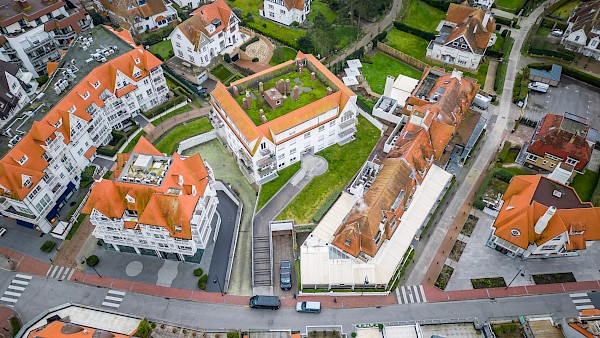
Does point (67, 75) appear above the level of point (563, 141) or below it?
above

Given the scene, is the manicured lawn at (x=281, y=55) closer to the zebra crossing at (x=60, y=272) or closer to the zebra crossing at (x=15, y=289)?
the zebra crossing at (x=60, y=272)

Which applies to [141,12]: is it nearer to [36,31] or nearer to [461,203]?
[36,31]

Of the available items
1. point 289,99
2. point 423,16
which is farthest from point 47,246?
point 423,16

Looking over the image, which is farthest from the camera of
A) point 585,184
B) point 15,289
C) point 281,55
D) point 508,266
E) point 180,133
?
point 281,55

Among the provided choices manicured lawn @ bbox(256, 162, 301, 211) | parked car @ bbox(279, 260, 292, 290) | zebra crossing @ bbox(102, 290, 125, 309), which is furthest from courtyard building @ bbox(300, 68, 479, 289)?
zebra crossing @ bbox(102, 290, 125, 309)

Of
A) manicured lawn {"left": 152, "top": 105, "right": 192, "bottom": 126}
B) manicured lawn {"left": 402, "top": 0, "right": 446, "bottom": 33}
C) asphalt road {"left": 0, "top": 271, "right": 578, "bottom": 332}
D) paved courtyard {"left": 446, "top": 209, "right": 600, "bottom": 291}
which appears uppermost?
manicured lawn {"left": 402, "top": 0, "right": 446, "bottom": 33}

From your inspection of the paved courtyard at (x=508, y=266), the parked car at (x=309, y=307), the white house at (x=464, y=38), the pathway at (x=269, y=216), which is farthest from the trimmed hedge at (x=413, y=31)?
the parked car at (x=309, y=307)

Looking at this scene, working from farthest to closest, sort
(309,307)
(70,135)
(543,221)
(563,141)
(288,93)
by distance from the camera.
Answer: (288,93) → (563,141) → (70,135) → (543,221) → (309,307)

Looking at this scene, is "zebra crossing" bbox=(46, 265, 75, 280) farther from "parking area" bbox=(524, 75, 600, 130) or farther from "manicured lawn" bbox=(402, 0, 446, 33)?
"manicured lawn" bbox=(402, 0, 446, 33)
